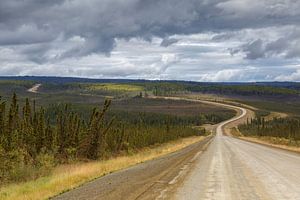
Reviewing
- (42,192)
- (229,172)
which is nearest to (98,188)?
(42,192)

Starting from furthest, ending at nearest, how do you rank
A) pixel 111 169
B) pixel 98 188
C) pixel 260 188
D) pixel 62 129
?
pixel 62 129, pixel 111 169, pixel 98 188, pixel 260 188

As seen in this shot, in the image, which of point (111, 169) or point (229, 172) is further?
point (111, 169)

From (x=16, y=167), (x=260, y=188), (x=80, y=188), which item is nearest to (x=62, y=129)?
(x=16, y=167)

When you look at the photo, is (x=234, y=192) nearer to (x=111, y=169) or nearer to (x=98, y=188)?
(x=98, y=188)

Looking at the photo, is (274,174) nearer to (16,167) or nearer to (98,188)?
(98,188)

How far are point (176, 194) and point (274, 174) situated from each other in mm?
7304

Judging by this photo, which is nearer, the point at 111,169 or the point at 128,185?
the point at 128,185

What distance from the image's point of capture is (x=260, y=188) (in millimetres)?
15219

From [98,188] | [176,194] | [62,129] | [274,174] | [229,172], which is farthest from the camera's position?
[62,129]

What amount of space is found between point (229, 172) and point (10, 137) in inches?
412

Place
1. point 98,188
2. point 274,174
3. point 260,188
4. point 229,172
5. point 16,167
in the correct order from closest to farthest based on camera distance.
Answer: point 260,188, point 98,188, point 274,174, point 229,172, point 16,167

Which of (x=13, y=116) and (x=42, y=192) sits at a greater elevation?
(x=13, y=116)

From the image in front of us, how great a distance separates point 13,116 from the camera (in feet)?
83.4

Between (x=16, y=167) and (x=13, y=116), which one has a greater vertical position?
(x=13, y=116)
